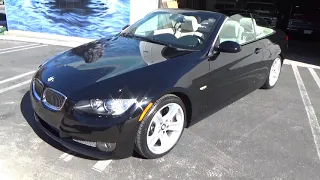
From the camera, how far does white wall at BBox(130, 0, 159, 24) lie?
9156 millimetres

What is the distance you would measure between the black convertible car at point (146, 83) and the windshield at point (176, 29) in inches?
0.5

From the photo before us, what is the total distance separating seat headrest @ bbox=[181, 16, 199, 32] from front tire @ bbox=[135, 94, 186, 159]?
121 centimetres

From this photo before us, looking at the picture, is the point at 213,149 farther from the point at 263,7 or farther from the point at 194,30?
the point at 263,7

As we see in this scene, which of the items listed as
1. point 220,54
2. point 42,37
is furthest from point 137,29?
point 42,37

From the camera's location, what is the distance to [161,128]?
302 centimetres

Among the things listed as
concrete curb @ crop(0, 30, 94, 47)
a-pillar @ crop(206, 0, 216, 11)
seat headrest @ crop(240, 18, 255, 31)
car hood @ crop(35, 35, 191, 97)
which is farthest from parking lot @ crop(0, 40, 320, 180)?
a-pillar @ crop(206, 0, 216, 11)

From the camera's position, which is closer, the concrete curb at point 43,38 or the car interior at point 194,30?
the car interior at point 194,30

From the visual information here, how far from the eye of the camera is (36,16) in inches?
415

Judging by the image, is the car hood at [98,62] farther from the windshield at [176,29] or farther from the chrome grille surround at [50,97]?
the windshield at [176,29]

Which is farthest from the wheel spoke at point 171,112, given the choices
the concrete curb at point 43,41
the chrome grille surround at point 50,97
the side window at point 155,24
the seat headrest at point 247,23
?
the concrete curb at point 43,41

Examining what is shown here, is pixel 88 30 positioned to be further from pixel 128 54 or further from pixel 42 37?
pixel 128 54

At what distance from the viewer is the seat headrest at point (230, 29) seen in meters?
3.78

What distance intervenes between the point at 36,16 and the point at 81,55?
324 inches

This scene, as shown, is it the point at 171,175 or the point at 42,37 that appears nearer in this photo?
the point at 171,175
